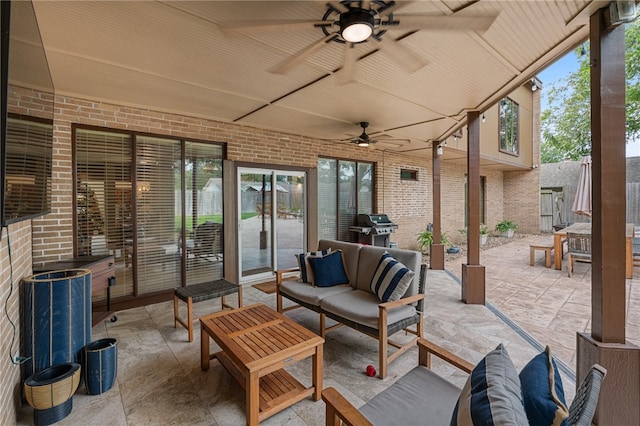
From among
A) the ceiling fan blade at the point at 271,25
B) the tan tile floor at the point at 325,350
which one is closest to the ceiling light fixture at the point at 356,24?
the ceiling fan blade at the point at 271,25

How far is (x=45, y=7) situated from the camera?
1949 millimetres

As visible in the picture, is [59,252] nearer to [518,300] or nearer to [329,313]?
[329,313]

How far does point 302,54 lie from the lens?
2195mm

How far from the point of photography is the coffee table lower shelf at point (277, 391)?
78.8 inches

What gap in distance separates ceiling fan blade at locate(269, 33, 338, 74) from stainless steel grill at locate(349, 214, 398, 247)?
4539 millimetres

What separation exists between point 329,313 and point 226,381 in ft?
3.55

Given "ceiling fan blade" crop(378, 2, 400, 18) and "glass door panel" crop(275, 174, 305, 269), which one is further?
"glass door panel" crop(275, 174, 305, 269)

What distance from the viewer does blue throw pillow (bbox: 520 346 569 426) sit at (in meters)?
0.88

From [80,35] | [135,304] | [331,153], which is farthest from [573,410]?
[331,153]

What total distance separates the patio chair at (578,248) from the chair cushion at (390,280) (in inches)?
188

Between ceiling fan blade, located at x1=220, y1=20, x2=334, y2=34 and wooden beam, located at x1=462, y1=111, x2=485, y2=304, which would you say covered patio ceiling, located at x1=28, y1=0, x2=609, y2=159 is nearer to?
ceiling fan blade, located at x1=220, y1=20, x2=334, y2=34

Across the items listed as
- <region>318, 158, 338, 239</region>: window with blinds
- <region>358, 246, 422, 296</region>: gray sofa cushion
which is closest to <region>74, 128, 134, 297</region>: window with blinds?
<region>358, 246, 422, 296</region>: gray sofa cushion

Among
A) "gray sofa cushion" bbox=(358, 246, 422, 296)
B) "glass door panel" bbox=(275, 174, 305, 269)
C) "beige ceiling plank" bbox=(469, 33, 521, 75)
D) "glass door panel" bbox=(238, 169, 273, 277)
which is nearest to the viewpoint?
"beige ceiling plank" bbox=(469, 33, 521, 75)

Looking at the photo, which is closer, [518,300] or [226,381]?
[226,381]
